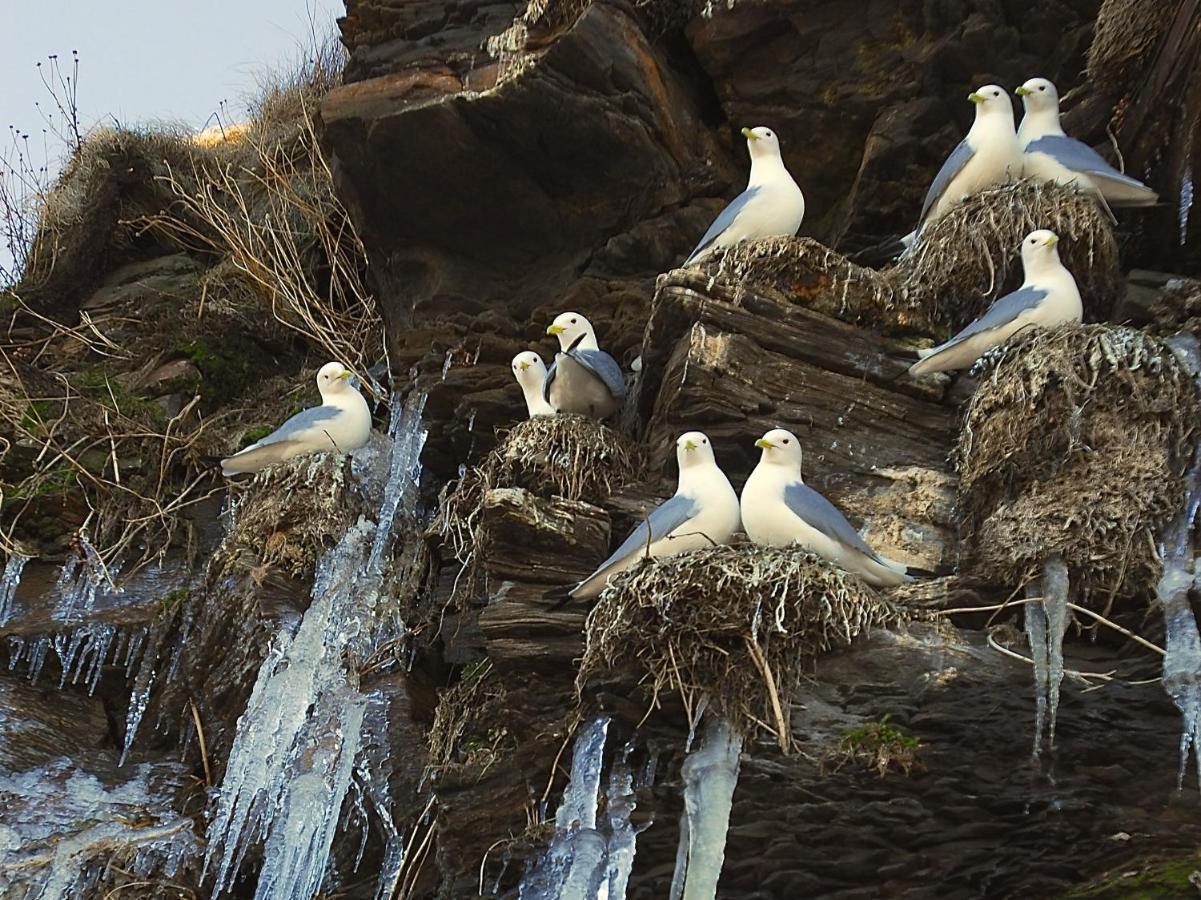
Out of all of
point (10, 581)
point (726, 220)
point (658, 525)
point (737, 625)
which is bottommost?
point (737, 625)

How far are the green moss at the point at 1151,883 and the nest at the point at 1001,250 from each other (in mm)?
3278

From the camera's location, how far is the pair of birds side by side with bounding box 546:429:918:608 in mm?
6270

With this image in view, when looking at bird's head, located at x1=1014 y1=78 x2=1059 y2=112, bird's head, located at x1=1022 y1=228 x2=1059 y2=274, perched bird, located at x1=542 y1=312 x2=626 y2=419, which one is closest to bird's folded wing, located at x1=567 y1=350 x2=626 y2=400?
perched bird, located at x1=542 y1=312 x2=626 y2=419

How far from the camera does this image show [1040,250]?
24.0 feet

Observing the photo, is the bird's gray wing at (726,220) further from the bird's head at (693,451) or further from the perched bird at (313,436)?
the perched bird at (313,436)

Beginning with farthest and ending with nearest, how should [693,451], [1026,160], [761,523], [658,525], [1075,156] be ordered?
[1026,160], [1075,156], [693,451], [658,525], [761,523]

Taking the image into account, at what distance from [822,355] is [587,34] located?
3.27m

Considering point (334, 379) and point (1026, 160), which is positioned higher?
point (1026, 160)

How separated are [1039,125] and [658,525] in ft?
11.7

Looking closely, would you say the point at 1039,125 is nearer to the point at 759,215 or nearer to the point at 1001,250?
the point at 1001,250

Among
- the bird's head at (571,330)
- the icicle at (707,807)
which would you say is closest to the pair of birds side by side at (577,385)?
the bird's head at (571,330)

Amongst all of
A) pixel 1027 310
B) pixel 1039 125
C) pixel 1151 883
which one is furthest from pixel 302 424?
pixel 1151 883

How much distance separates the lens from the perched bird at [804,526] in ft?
20.5

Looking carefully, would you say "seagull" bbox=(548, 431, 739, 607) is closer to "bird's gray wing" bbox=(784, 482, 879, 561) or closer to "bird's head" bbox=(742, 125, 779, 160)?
"bird's gray wing" bbox=(784, 482, 879, 561)
